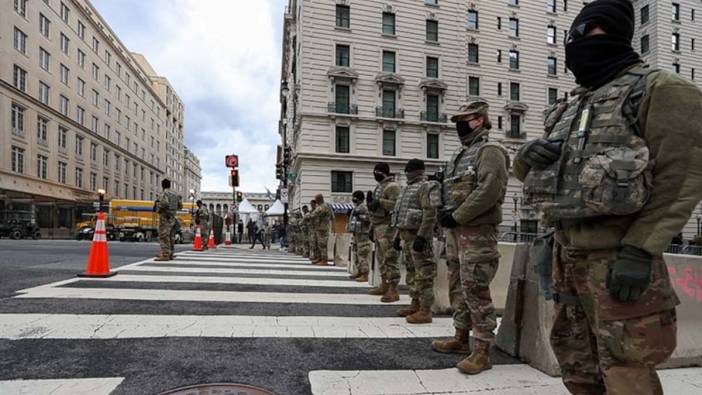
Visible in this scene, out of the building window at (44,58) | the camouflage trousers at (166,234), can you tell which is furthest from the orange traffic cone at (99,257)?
the building window at (44,58)

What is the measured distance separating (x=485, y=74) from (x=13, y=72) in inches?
1600

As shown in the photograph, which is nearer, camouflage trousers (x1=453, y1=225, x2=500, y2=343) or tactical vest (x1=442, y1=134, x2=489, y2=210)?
camouflage trousers (x1=453, y1=225, x2=500, y2=343)

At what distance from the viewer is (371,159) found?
102 feet

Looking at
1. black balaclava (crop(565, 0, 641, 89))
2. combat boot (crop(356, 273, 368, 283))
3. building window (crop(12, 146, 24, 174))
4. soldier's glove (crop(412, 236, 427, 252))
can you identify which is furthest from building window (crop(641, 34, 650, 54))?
building window (crop(12, 146, 24, 174))

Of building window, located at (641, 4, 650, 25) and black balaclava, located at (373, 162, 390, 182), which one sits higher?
building window, located at (641, 4, 650, 25)

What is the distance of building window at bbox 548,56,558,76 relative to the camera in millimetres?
37750

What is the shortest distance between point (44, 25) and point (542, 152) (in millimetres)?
51973

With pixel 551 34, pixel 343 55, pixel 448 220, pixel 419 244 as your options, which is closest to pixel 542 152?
pixel 448 220

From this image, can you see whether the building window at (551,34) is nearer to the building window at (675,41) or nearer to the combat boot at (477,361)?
the building window at (675,41)

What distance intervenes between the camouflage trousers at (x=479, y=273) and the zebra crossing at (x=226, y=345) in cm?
37

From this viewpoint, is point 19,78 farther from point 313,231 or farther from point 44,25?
point 313,231

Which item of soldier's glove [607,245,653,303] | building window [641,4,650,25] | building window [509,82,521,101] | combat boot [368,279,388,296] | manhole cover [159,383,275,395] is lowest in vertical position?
combat boot [368,279,388,296]

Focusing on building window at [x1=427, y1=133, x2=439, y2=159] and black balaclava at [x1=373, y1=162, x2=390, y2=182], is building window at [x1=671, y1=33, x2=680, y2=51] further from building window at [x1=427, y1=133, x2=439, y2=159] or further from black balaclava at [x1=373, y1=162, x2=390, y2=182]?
black balaclava at [x1=373, y1=162, x2=390, y2=182]

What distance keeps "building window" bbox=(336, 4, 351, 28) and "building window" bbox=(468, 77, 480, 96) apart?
11427mm
